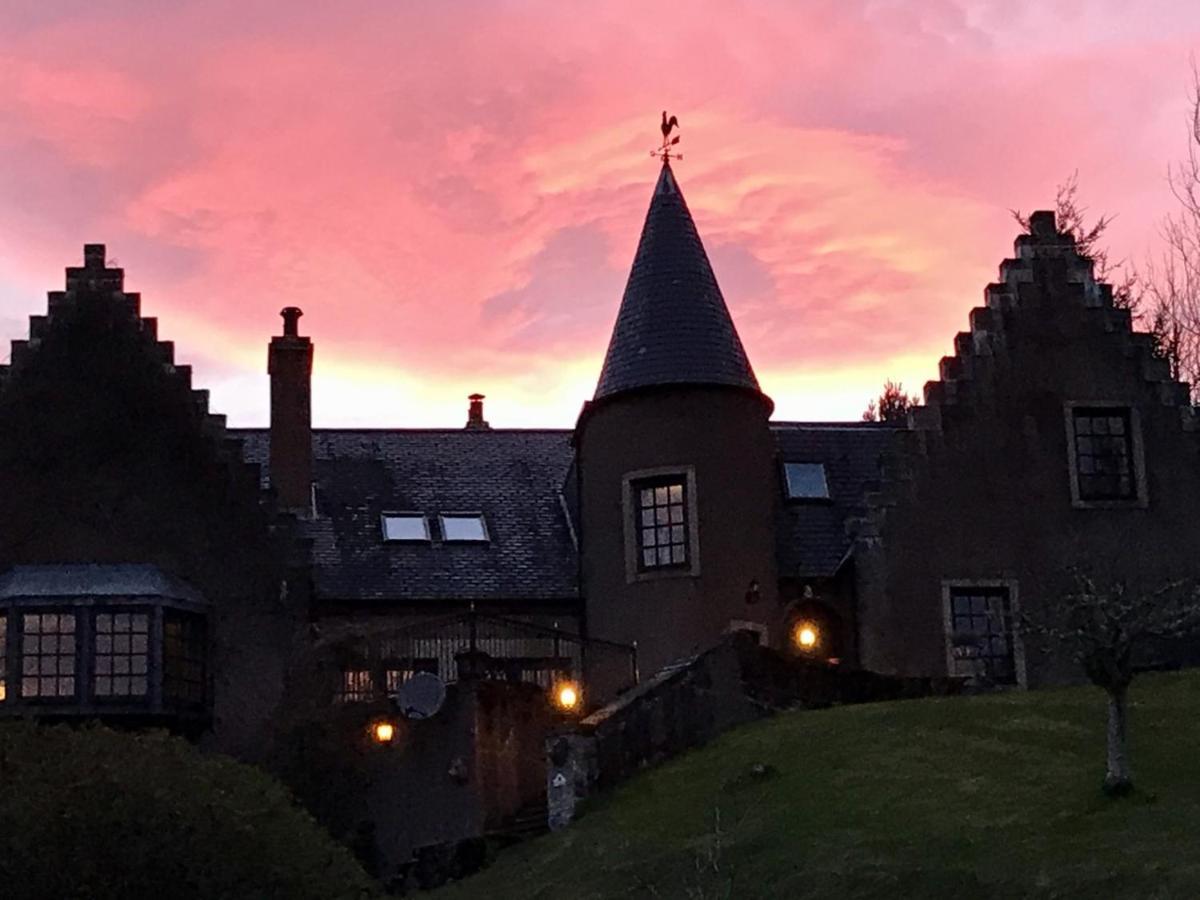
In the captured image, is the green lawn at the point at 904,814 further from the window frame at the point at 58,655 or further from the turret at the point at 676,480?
the window frame at the point at 58,655

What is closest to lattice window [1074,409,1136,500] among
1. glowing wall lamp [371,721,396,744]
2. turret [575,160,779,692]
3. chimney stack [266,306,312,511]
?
turret [575,160,779,692]

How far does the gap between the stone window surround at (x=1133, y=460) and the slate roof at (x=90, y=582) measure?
16426 mm

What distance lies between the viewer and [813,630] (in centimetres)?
3416

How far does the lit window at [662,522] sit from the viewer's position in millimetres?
33719

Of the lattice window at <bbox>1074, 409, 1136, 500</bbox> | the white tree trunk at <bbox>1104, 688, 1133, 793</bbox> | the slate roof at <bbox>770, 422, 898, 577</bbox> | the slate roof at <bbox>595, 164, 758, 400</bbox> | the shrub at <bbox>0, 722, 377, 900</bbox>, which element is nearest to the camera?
the shrub at <bbox>0, 722, 377, 900</bbox>

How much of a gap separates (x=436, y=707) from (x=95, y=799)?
12.3 m

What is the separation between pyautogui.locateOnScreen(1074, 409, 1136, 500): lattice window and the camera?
34688mm

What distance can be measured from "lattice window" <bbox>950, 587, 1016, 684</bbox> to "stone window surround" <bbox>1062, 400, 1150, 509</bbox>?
2473 millimetres

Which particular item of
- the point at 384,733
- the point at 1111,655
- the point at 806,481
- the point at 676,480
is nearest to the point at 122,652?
the point at 384,733

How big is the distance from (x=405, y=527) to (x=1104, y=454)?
13644 millimetres

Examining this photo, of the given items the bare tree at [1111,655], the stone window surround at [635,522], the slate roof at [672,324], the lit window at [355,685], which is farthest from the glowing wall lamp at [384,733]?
the bare tree at [1111,655]

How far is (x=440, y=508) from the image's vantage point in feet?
121

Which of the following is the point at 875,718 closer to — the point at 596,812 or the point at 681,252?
the point at 596,812

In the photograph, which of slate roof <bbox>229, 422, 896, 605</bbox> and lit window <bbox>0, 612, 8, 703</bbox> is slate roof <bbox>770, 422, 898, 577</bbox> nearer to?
slate roof <bbox>229, 422, 896, 605</bbox>
